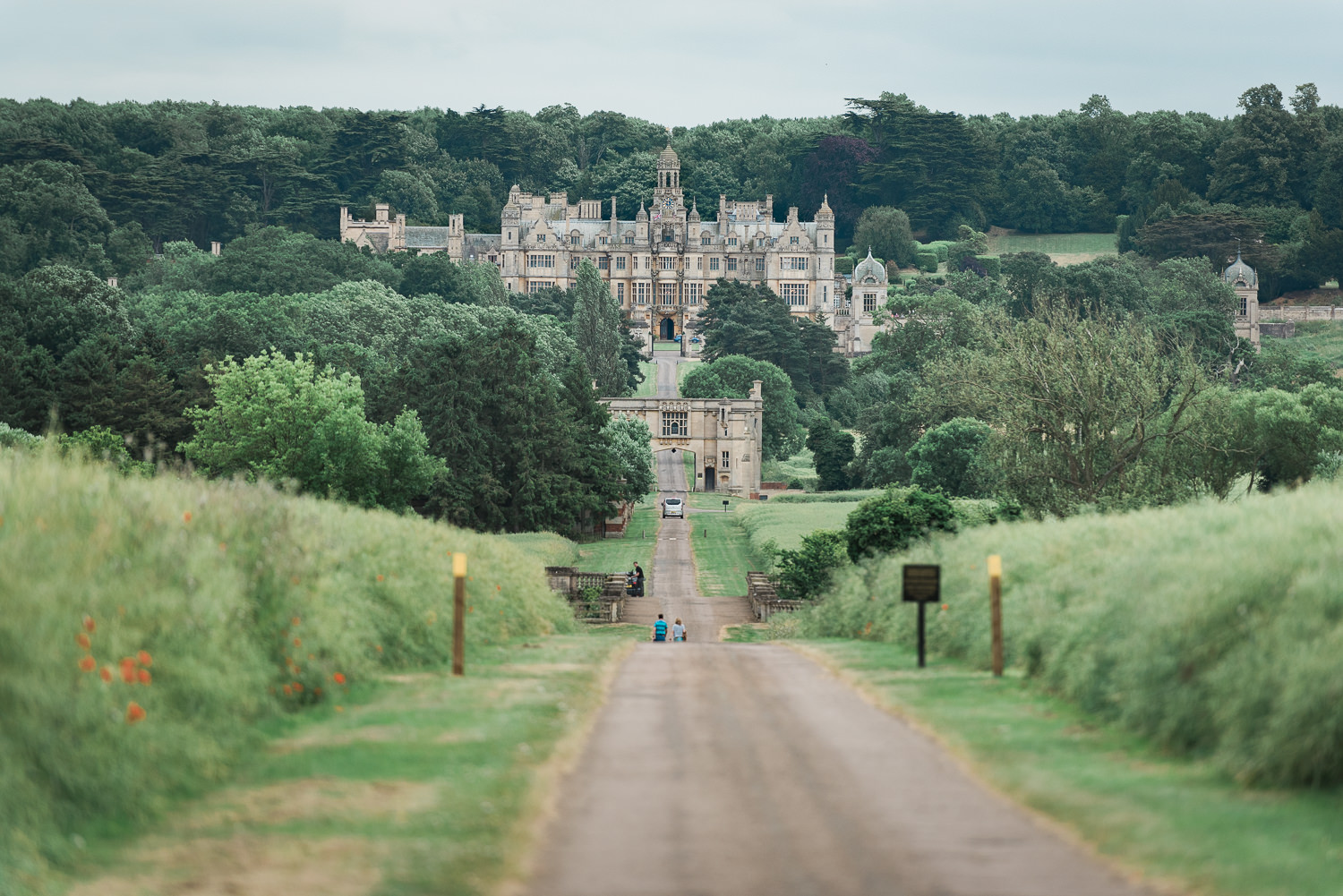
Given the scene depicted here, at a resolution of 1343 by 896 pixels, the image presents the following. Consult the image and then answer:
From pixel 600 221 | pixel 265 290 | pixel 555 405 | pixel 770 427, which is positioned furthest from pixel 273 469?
pixel 600 221

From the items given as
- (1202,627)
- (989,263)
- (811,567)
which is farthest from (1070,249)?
(1202,627)

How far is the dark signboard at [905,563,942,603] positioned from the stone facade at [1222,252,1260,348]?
132m

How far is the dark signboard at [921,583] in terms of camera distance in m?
20.8

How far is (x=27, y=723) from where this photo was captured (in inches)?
449

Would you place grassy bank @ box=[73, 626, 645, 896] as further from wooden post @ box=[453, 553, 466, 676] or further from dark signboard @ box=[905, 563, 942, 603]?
dark signboard @ box=[905, 563, 942, 603]

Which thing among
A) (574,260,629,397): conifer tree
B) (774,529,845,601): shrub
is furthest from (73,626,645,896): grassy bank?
(574,260,629,397): conifer tree

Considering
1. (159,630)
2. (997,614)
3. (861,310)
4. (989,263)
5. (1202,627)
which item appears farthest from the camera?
(989,263)

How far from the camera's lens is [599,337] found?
11606cm

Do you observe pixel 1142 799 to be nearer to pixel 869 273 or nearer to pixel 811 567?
pixel 811 567

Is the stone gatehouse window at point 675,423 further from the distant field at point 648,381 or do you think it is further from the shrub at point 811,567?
the shrub at point 811,567

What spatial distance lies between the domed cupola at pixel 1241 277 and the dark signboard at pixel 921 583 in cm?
13954

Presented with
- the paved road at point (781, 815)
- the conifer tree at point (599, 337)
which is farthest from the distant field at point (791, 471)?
the paved road at point (781, 815)

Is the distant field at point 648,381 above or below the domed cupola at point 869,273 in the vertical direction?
below

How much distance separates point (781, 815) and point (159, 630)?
18.2 feet
